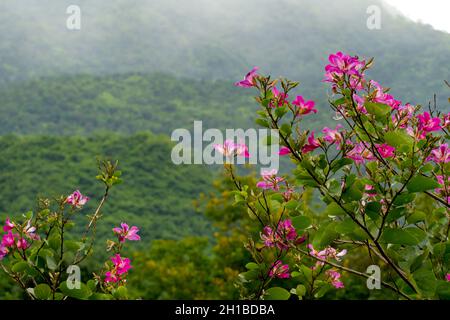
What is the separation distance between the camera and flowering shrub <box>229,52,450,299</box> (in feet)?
5.82

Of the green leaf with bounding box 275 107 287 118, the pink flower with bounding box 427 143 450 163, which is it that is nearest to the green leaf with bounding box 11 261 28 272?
the green leaf with bounding box 275 107 287 118

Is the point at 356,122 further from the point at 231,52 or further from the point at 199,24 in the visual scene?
the point at 199,24

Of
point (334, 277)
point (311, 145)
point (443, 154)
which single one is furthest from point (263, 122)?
point (334, 277)

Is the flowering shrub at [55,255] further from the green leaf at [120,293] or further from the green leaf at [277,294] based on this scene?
the green leaf at [277,294]

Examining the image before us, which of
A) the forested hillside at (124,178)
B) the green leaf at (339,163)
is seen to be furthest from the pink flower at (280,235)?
the forested hillside at (124,178)

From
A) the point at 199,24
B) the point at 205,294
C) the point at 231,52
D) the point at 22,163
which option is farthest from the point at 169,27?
the point at 205,294

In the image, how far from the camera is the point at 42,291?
79.2 inches

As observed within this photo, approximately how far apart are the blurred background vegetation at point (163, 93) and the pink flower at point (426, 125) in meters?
0.28

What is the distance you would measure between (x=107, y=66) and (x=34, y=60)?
14.9 m

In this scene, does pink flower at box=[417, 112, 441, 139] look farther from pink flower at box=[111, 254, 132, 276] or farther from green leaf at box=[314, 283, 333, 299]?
pink flower at box=[111, 254, 132, 276]

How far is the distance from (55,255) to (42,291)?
0.53 ft

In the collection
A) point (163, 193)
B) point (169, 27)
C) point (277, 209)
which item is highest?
point (169, 27)

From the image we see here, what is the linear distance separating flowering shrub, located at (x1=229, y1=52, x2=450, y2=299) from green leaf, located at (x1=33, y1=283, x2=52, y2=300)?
705 millimetres

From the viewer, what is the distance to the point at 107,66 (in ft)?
400
